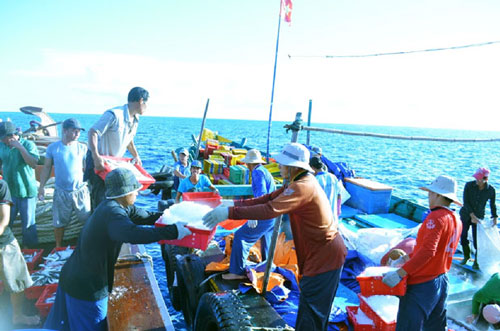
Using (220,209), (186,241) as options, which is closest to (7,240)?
(186,241)

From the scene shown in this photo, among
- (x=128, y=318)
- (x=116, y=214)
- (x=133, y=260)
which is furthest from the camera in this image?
(x=133, y=260)

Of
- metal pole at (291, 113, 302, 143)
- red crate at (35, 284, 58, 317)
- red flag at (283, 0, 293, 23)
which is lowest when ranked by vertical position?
red crate at (35, 284, 58, 317)

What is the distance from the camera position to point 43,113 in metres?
16.2

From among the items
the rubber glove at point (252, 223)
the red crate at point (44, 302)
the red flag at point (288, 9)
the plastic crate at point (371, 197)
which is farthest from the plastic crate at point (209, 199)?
the red flag at point (288, 9)

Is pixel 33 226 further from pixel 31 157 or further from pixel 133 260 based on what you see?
pixel 133 260

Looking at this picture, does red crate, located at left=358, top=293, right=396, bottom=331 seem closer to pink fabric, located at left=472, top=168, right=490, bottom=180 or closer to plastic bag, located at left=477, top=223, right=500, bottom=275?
plastic bag, located at left=477, top=223, right=500, bottom=275

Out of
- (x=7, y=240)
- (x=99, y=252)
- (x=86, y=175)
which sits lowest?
(x=7, y=240)

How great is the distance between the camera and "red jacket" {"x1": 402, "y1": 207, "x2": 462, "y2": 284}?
2934 mm

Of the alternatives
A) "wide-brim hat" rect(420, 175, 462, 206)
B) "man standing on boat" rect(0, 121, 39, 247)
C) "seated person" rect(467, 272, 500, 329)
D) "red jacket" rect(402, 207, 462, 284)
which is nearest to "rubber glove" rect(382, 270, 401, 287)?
"red jacket" rect(402, 207, 462, 284)

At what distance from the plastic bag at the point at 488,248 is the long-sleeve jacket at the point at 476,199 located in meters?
0.29

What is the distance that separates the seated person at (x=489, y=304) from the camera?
3.99m

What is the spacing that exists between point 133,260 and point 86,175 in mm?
1468

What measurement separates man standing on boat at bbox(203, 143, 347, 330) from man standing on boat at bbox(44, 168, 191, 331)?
0.61m

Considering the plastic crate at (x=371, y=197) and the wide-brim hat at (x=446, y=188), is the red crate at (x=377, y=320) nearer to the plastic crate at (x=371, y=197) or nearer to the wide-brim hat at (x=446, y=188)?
the wide-brim hat at (x=446, y=188)
